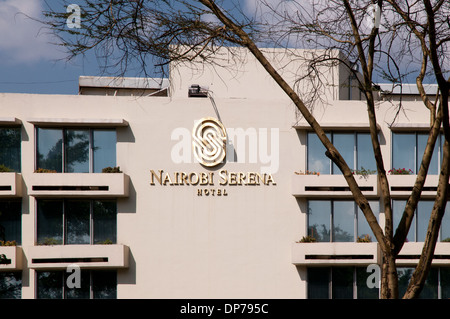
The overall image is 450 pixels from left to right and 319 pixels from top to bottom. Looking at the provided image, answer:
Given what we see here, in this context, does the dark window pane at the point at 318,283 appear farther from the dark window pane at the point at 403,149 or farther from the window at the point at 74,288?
the window at the point at 74,288

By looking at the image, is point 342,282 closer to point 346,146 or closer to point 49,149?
point 346,146

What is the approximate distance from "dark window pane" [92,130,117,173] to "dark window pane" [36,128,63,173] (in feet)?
4.53

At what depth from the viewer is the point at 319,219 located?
27938 mm

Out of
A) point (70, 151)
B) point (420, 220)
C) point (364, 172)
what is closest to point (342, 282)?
point (420, 220)

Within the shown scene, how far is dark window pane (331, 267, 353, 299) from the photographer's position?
27484mm

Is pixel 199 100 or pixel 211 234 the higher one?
pixel 199 100

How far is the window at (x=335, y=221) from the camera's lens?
2780 cm

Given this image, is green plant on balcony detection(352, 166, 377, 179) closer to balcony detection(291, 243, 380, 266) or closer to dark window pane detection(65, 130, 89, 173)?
balcony detection(291, 243, 380, 266)

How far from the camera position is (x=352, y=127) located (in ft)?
90.8

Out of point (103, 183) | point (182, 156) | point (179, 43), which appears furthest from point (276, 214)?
point (179, 43)

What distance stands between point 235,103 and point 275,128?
1.93 metres

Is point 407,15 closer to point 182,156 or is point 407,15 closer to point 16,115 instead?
point 182,156

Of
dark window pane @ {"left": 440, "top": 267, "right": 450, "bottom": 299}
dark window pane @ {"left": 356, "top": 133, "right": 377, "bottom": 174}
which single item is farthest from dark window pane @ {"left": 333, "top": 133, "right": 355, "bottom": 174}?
dark window pane @ {"left": 440, "top": 267, "right": 450, "bottom": 299}

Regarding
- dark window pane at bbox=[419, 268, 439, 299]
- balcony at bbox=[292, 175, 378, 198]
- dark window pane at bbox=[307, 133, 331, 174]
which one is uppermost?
dark window pane at bbox=[307, 133, 331, 174]
